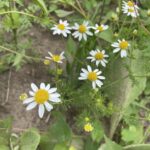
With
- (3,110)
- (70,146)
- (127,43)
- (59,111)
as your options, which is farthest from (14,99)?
(127,43)

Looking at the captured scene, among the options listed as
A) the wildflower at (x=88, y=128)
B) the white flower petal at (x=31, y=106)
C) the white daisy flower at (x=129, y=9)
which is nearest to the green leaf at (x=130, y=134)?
the wildflower at (x=88, y=128)

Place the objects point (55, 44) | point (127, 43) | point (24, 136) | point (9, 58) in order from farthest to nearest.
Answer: point (55, 44)
point (9, 58)
point (127, 43)
point (24, 136)

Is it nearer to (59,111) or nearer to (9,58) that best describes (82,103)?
(59,111)

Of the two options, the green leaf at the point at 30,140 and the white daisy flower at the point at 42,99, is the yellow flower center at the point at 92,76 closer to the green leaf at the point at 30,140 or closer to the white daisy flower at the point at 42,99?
the white daisy flower at the point at 42,99

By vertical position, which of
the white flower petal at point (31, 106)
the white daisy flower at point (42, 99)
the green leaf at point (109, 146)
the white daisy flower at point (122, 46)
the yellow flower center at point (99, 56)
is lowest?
the green leaf at point (109, 146)

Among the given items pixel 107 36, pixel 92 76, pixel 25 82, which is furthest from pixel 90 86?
pixel 25 82

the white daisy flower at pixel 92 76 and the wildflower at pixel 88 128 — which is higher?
the white daisy flower at pixel 92 76
